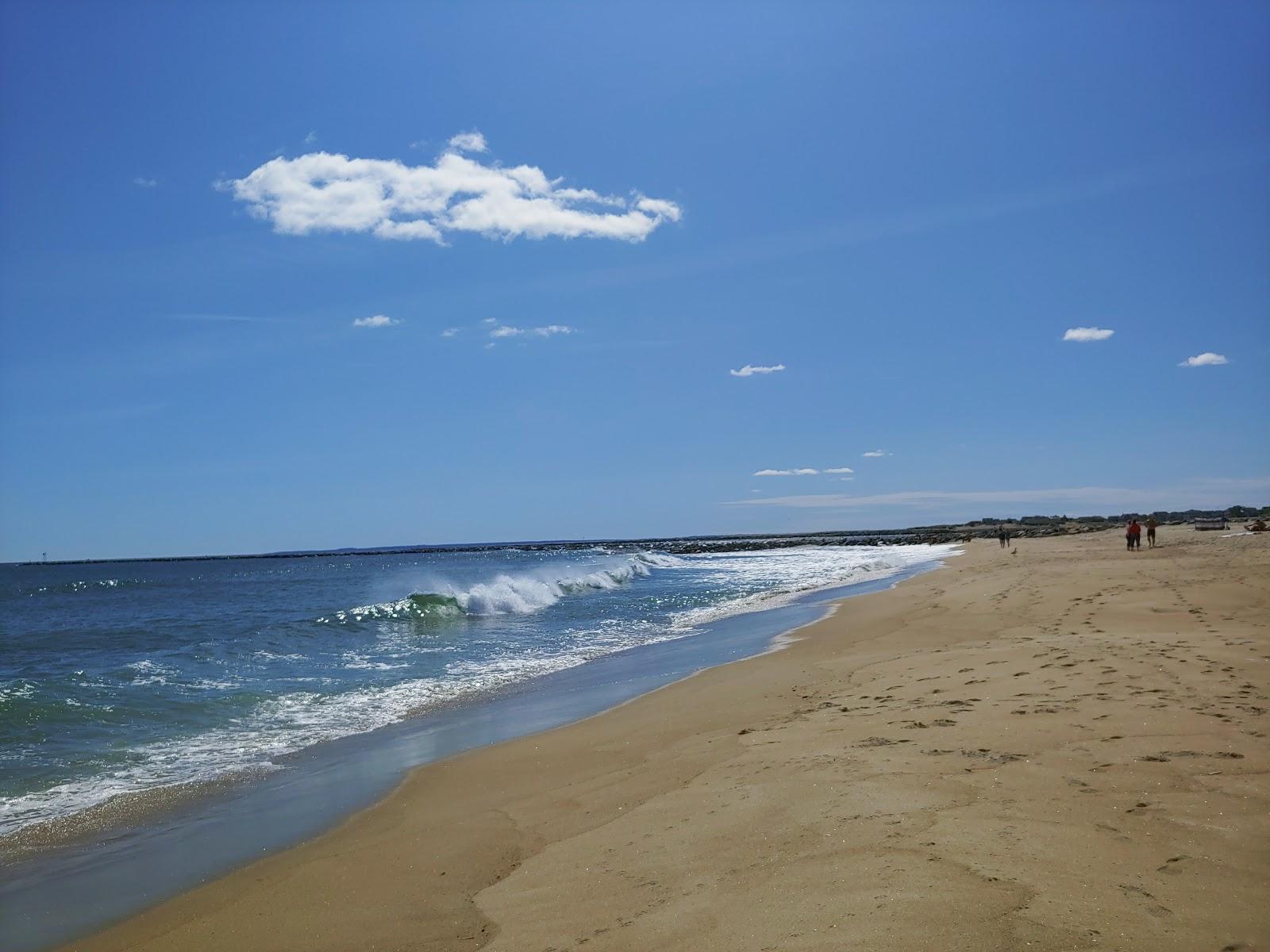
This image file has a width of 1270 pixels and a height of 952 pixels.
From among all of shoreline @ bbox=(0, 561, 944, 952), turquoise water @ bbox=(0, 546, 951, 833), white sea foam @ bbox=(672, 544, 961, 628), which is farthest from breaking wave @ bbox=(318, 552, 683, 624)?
shoreline @ bbox=(0, 561, 944, 952)

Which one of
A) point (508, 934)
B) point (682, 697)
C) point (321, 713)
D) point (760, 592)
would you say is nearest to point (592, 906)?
point (508, 934)

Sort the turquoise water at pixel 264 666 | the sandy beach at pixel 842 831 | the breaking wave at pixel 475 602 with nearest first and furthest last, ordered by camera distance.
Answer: the sandy beach at pixel 842 831
the turquoise water at pixel 264 666
the breaking wave at pixel 475 602

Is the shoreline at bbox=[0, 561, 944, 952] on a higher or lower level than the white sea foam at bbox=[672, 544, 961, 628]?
higher

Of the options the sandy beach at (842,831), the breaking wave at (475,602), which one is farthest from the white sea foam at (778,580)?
the sandy beach at (842,831)

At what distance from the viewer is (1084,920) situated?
3.47 metres

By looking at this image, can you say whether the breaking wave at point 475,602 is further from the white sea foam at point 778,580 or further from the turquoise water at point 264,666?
the white sea foam at point 778,580

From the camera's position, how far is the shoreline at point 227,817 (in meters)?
5.96

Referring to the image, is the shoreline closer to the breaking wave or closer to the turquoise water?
the turquoise water

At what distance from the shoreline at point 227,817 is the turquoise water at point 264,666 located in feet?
1.96

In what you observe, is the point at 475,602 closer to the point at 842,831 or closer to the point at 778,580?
the point at 778,580

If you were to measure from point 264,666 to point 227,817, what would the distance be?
11623 mm

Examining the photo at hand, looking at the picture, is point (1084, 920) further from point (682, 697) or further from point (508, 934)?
point (682, 697)

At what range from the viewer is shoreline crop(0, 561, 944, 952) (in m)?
5.96

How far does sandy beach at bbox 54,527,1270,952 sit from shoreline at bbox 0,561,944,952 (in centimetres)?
42
